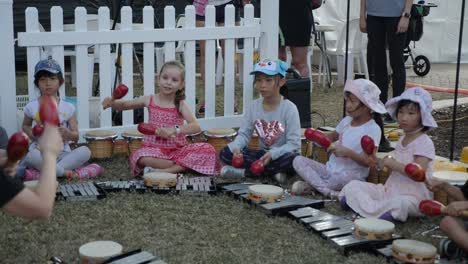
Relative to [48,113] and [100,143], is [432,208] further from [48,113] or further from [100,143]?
[100,143]

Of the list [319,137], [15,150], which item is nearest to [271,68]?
[319,137]

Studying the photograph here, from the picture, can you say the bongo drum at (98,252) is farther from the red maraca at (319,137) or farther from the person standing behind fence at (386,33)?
the person standing behind fence at (386,33)

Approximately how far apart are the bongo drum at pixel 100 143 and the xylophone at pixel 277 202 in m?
1.40

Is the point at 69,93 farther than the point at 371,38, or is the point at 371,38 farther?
the point at 69,93

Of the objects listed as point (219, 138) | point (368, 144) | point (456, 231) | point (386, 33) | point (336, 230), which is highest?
point (386, 33)

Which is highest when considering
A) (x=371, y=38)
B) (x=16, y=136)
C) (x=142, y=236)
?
(x=371, y=38)

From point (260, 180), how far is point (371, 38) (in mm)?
1893

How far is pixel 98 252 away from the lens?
3414 millimetres

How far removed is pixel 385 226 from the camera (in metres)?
3.88

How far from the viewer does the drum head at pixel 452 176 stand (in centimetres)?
468

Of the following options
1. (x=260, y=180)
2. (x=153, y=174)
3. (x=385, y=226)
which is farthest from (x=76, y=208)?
(x=385, y=226)

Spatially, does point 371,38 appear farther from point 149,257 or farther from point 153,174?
point 149,257

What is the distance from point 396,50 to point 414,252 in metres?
3.12

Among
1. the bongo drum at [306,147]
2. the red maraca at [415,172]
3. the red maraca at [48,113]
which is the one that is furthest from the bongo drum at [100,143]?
the red maraca at [48,113]
